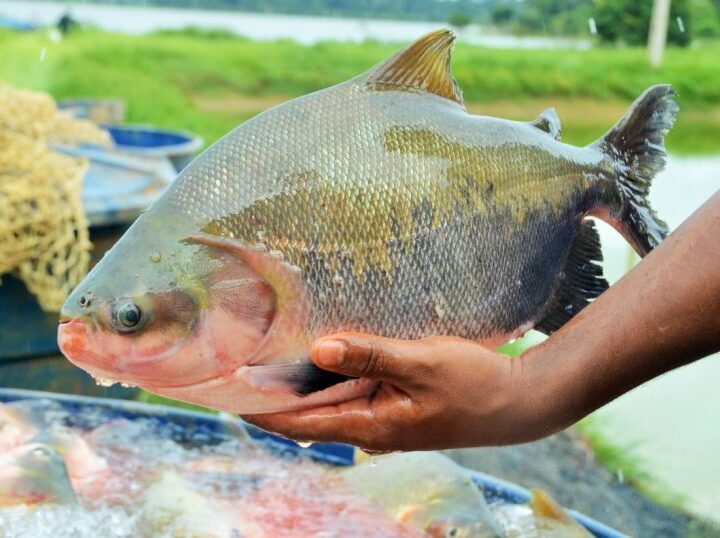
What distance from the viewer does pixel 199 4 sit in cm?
1118

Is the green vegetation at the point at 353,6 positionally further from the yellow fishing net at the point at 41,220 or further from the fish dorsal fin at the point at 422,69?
the fish dorsal fin at the point at 422,69

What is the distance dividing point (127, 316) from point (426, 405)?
0.31 metres

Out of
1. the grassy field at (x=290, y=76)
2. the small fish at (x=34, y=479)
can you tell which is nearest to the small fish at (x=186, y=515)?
the small fish at (x=34, y=479)

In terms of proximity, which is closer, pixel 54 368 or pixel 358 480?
pixel 358 480

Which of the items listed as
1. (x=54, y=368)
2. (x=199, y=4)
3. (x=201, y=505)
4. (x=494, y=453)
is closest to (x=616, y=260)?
(x=494, y=453)

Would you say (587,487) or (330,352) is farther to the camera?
(587,487)

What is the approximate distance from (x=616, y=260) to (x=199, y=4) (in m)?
7.13

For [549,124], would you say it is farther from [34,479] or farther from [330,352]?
[34,479]

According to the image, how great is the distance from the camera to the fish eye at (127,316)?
860 mm

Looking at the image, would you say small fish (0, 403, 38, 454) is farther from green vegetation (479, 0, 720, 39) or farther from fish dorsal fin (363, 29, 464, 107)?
green vegetation (479, 0, 720, 39)

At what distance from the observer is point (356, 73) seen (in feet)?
29.1

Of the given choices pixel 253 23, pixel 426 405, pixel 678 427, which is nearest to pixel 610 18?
pixel 678 427

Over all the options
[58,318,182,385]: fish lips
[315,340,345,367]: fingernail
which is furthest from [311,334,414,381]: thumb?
[58,318,182,385]: fish lips

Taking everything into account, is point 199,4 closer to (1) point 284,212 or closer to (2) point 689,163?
(2) point 689,163
